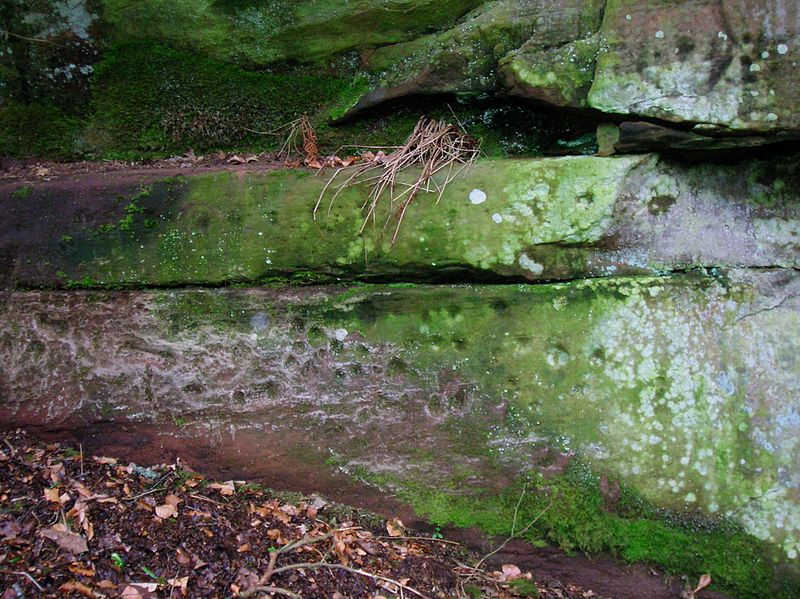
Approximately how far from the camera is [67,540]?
10.7 ft

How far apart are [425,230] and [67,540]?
8.16 feet

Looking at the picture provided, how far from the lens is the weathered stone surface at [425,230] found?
160 inches

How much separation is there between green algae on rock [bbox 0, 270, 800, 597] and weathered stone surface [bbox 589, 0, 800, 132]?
97 centimetres

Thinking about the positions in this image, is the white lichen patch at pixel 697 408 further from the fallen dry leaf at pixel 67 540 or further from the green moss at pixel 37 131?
the green moss at pixel 37 131

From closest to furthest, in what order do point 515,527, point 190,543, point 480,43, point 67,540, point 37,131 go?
point 67,540 < point 190,543 < point 515,527 < point 480,43 < point 37,131

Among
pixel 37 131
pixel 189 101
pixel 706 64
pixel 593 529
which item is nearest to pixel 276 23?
pixel 189 101

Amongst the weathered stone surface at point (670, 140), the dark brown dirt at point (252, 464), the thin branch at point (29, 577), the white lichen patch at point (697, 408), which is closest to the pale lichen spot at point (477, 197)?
the weathered stone surface at point (670, 140)

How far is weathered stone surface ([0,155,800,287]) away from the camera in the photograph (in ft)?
13.3

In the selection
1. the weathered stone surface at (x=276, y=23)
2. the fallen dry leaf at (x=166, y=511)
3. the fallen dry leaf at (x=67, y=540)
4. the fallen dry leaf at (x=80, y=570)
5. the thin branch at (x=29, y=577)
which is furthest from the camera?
the weathered stone surface at (x=276, y=23)

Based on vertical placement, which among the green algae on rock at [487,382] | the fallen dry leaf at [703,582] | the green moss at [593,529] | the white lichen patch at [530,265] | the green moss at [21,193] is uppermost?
the green moss at [21,193]

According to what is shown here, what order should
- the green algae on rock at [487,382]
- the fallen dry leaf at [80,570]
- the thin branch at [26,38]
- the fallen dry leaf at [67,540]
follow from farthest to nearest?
1. the thin branch at [26,38]
2. the green algae on rock at [487,382]
3. the fallen dry leaf at [67,540]
4. the fallen dry leaf at [80,570]

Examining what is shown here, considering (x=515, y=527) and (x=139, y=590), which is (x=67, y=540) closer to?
(x=139, y=590)

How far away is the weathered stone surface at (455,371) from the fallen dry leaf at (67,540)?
893 millimetres

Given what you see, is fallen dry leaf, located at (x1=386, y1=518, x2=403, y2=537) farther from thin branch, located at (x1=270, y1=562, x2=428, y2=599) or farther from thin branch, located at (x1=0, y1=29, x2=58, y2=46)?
thin branch, located at (x1=0, y1=29, x2=58, y2=46)
